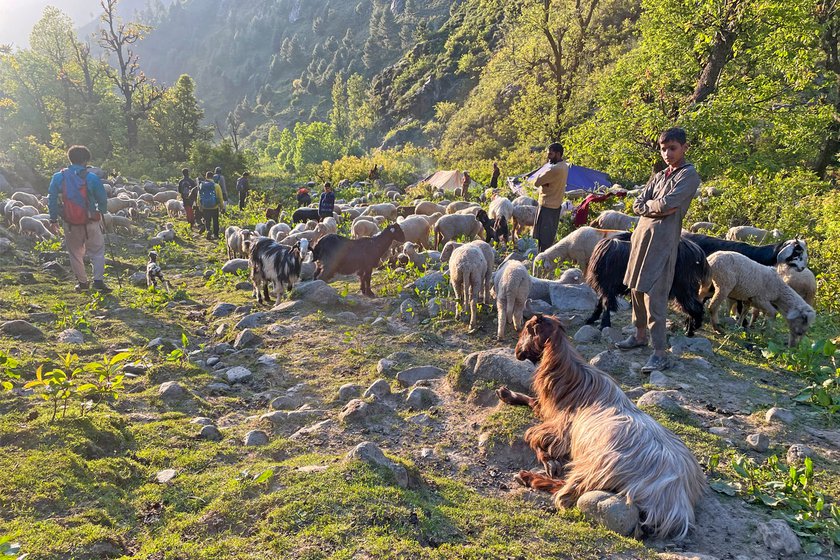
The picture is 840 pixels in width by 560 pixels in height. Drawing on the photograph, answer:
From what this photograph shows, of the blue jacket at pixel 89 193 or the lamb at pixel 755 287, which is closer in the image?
the lamb at pixel 755 287

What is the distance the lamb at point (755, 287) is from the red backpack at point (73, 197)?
9939 mm

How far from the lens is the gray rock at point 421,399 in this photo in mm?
5059

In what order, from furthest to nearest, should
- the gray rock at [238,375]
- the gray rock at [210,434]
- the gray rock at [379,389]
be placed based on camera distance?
1. the gray rock at [238,375]
2. the gray rock at [379,389]
3. the gray rock at [210,434]

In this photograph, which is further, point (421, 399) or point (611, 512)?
point (421, 399)

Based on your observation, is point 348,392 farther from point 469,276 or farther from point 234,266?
point 234,266

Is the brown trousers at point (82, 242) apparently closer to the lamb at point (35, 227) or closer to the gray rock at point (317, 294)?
the gray rock at point (317, 294)

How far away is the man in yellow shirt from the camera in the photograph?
7730mm

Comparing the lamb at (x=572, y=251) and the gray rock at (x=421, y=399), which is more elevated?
the lamb at (x=572, y=251)

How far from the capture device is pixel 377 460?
3.46 m

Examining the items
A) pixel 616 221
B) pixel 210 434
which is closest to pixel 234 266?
pixel 210 434

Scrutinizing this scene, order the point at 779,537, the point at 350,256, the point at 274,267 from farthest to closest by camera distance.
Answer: the point at 350,256, the point at 274,267, the point at 779,537

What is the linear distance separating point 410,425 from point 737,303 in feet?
19.3

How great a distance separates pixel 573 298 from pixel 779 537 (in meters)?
4.97

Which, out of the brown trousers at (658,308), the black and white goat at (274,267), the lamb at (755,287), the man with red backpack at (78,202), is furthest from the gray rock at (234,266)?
the lamb at (755,287)
